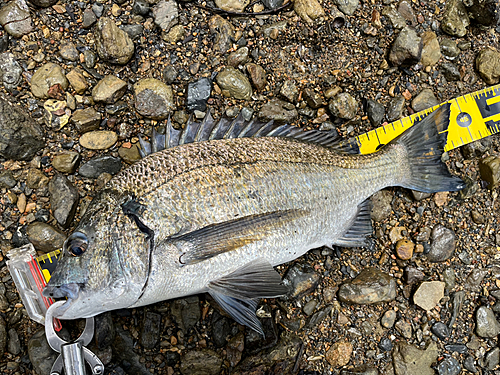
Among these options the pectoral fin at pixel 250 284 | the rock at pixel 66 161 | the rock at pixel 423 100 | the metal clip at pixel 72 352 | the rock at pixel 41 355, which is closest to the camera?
the metal clip at pixel 72 352

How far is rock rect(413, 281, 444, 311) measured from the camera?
3.00 metres

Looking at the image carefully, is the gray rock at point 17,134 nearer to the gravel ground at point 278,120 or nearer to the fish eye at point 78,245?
the gravel ground at point 278,120

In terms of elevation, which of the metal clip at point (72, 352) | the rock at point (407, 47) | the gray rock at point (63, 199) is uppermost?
the rock at point (407, 47)

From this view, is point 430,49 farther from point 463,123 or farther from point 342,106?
point 342,106

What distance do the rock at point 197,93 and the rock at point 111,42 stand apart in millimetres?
575

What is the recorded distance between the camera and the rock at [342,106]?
3.05 meters

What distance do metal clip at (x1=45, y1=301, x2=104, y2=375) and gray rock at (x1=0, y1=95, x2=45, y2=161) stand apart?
128cm

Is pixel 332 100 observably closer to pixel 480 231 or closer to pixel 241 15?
pixel 241 15

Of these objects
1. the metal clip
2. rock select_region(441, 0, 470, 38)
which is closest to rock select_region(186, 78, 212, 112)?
the metal clip

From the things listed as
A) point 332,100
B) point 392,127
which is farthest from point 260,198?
point 392,127

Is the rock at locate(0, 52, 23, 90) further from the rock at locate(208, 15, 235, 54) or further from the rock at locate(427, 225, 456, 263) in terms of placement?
the rock at locate(427, 225, 456, 263)

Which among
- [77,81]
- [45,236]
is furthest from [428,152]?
[45,236]

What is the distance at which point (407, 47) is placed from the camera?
3068mm

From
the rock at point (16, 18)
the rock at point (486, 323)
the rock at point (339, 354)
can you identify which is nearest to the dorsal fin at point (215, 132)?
the rock at point (16, 18)
